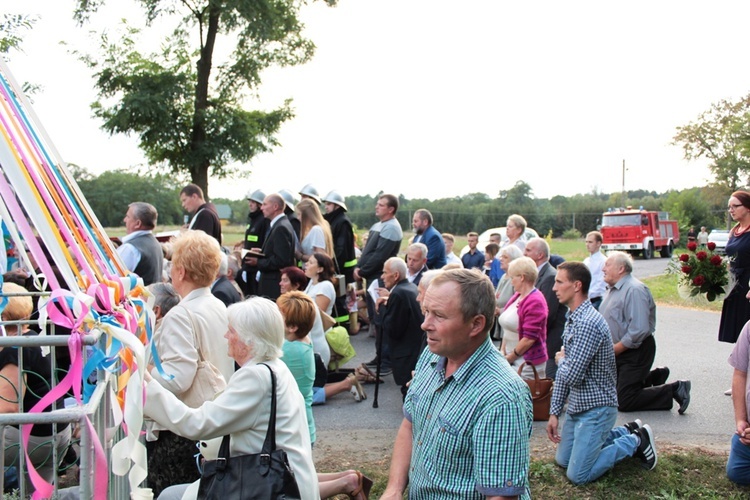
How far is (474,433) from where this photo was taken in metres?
2.54

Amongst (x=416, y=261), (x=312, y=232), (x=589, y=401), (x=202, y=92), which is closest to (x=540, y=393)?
(x=589, y=401)

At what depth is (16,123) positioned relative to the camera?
3047 mm

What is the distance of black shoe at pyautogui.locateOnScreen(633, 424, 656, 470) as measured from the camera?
17.0 ft

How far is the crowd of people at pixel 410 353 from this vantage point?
8.75 ft

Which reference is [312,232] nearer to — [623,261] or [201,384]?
[623,261]

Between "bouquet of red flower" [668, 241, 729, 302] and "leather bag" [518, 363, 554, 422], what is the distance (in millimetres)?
2409

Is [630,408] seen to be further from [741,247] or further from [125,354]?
[125,354]

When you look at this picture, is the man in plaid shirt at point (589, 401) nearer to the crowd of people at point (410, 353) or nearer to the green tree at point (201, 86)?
the crowd of people at point (410, 353)

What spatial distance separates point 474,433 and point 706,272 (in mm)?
6016

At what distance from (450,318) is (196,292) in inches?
77.3

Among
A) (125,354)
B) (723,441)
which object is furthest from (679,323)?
(125,354)

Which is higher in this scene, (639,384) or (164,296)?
(164,296)

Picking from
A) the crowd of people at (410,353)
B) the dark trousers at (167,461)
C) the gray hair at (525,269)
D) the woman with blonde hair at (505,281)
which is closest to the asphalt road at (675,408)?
the crowd of people at (410,353)

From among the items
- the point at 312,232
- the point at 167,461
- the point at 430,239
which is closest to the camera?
the point at 167,461
